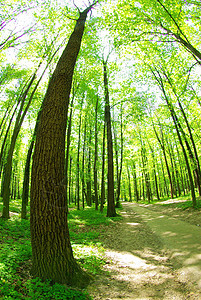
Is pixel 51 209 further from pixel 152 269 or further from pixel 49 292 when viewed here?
pixel 152 269

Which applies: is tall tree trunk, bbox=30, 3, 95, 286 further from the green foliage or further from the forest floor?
the forest floor

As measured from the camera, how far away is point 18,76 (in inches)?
431

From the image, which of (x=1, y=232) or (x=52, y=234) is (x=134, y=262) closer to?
(x=52, y=234)

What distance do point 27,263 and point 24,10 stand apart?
419 inches

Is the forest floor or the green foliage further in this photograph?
the forest floor

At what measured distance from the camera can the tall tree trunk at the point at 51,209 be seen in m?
3.11

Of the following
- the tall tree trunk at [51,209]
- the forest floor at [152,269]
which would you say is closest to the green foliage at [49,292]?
the tall tree trunk at [51,209]

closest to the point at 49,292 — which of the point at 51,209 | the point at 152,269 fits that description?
the point at 51,209

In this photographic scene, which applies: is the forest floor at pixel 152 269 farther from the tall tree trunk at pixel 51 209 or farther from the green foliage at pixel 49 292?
the tall tree trunk at pixel 51 209

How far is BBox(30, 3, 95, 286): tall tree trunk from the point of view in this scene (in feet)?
10.2

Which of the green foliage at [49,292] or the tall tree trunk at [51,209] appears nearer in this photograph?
the green foliage at [49,292]

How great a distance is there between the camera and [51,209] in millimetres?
3158

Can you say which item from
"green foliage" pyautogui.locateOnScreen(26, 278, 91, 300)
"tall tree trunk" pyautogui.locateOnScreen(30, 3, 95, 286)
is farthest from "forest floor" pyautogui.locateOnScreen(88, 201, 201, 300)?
"tall tree trunk" pyautogui.locateOnScreen(30, 3, 95, 286)

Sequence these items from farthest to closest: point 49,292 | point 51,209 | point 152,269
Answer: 1. point 152,269
2. point 51,209
3. point 49,292
